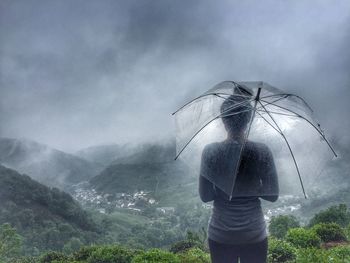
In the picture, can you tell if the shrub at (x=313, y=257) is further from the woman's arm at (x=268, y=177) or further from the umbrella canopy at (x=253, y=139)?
the woman's arm at (x=268, y=177)

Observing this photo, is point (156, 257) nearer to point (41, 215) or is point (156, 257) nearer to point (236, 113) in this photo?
point (236, 113)

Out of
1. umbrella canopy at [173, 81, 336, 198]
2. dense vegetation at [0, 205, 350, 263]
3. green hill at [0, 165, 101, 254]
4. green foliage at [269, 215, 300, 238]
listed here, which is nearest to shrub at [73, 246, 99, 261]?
dense vegetation at [0, 205, 350, 263]

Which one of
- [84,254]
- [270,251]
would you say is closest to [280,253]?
[270,251]

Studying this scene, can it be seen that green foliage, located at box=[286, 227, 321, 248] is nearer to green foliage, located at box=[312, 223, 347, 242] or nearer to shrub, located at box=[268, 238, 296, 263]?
green foliage, located at box=[312, 223, 347, 242]

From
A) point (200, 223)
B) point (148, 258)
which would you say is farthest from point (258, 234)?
point (200, 223)

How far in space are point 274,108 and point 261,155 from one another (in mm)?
555

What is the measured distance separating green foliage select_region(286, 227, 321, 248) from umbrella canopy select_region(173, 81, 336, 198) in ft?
32.3

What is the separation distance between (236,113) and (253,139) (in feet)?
1.07

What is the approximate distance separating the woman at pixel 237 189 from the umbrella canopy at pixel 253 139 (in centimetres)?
1

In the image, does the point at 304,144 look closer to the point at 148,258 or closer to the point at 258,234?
the point at 258,234

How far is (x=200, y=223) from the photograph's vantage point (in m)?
143

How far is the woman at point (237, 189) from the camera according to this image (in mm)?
4348

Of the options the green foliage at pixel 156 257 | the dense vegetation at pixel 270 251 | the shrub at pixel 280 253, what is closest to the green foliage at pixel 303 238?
the dense vegetation at pixel 270 251

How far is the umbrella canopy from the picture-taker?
436 cm
